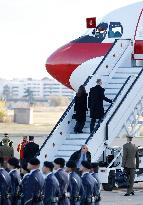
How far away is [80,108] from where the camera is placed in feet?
88.2

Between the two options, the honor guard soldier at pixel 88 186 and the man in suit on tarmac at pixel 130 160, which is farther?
the man in suit on tarmac at pixel 130 160

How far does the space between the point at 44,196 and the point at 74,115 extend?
9.10 meters

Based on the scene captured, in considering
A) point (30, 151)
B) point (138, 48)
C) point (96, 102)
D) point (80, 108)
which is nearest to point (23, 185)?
point (96, 102)

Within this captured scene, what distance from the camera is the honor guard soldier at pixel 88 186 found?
19.1 metres

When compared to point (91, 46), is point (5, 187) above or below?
below

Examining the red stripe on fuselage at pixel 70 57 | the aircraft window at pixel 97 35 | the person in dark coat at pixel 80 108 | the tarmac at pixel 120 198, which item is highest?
the aircraft window at pixel 97 35

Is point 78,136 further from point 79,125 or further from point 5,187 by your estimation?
point 5,187

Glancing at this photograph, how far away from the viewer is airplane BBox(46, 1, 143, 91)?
30016 mm

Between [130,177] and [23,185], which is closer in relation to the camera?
[23,185]

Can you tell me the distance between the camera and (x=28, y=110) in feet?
346

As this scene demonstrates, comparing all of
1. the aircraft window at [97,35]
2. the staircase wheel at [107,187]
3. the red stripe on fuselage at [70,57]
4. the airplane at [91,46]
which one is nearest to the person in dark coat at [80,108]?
the staircase wheel at [107,187]

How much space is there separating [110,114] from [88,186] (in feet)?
25.6

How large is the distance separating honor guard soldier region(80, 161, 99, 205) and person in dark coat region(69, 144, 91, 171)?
17.0 ft

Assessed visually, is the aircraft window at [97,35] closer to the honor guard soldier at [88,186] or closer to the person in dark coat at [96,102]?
the person in dark coat at [96,102]
